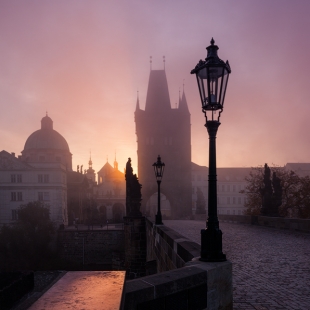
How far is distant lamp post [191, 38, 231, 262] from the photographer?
577 centimetres

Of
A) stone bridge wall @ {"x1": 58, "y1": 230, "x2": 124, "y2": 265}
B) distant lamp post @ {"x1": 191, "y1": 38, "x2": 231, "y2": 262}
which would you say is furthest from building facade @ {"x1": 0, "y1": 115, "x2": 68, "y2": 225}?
distant lamp post @ {"x1": 191, "y1": 38, "x2": 231, "y2": 262}

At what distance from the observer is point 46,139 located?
83.7 meters

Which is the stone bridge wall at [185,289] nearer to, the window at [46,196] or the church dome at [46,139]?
the window at [46,196]

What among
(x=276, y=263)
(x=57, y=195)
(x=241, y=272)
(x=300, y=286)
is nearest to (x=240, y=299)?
(x=300, y=286)

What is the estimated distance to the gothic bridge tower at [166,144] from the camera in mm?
69500

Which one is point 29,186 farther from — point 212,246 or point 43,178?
point 212,246

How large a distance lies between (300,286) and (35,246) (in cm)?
4957

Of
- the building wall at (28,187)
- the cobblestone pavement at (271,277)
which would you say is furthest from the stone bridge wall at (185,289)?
the building wall at (28,187)

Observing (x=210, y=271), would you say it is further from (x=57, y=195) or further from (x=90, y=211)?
(x=90, y=211)

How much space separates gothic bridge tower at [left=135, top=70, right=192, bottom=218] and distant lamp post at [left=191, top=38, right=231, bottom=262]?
61984 mm

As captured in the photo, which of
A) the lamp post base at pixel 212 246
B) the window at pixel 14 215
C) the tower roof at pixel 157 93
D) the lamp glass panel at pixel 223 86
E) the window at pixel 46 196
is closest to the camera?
the lamp post base at pixel 212 246

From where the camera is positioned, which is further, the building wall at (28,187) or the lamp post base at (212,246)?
the building wall at (28,187)

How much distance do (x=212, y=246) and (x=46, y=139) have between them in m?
81.2

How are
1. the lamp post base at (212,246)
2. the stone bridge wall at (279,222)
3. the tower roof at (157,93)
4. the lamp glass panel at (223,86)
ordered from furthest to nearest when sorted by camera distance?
the tower roof at (157,93) → the stone bridge wall at (279,222) → the lamp glass panel at (223,86) → the lamp post base at (212,246)
